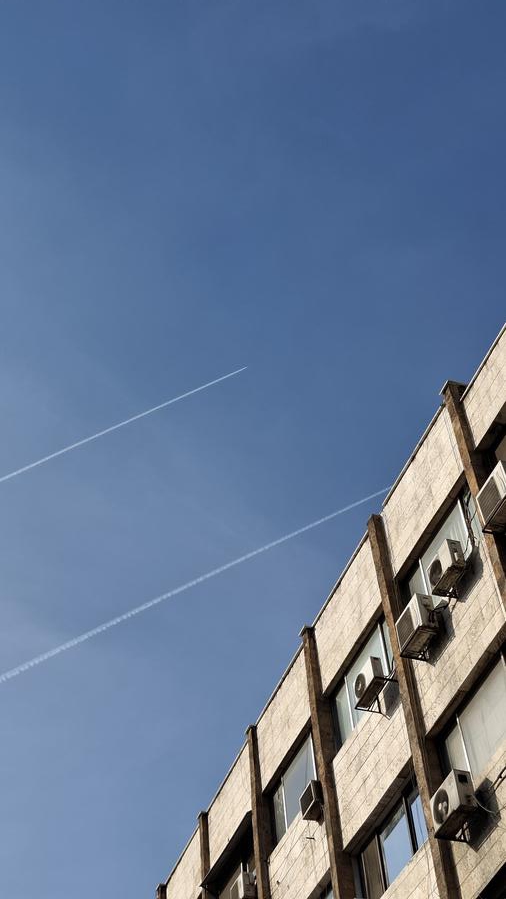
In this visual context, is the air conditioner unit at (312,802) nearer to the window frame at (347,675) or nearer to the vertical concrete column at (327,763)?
the vertical concrete column at (327,763)

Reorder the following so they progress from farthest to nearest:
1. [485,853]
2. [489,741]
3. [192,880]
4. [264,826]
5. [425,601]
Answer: [192,880] → [264,826] → [425,601] → [489,741] → [485,853]

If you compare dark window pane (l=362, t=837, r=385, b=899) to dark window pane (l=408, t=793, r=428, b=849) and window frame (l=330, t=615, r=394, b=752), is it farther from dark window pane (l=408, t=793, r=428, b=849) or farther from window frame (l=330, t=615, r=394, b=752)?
window frame (l=330, t=615, r=394, b=752)

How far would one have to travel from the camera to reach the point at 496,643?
71.5ft

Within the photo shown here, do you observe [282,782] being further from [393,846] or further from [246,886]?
[393,846]

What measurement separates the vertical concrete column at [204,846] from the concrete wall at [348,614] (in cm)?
761

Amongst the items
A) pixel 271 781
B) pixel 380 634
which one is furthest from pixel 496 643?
pixel 271 781

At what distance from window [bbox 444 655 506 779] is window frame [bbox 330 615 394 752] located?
10.4ft

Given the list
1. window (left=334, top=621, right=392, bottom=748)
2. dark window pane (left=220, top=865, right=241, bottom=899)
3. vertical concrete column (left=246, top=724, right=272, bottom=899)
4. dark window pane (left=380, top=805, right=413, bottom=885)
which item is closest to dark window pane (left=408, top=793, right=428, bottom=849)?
dark window pane (left=380, top=805, right=413, bottom=885)

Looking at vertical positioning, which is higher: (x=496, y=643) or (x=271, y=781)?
(x=271, y=781)

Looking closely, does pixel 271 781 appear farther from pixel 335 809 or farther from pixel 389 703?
pixel 389 703

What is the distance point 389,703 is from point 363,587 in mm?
3299

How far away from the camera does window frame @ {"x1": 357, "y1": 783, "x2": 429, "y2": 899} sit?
915 inches

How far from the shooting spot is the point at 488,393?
955 inches

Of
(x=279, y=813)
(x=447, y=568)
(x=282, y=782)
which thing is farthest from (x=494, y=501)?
(x=279, y=813)
